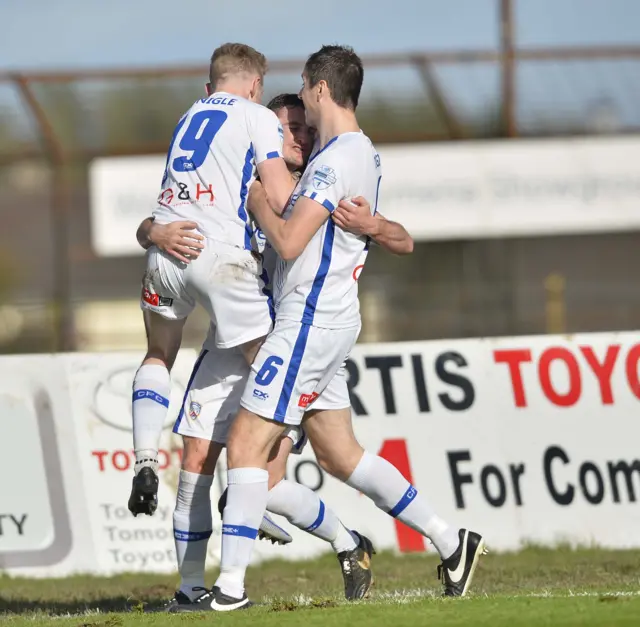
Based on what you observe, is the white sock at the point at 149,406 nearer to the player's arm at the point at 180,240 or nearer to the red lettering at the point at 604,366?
the player's arm at the point at 180,240

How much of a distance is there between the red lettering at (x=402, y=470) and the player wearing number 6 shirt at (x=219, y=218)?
3139mm

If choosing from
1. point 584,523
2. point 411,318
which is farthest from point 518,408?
point 411,318

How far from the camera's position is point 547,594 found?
523 cm

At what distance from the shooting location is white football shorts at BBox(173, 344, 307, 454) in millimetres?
5758

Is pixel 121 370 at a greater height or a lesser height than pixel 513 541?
greater

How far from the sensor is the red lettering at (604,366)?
8656 mm

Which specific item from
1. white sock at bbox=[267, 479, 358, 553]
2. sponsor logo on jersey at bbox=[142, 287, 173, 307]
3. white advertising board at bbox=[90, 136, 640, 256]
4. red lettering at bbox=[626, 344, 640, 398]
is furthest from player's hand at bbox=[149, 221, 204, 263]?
white advertising board at bbox=[90, 136, 640, 256]

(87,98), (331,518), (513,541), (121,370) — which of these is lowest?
(513,541)

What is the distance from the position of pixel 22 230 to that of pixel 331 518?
35.8m

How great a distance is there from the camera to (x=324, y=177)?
5.24 metres

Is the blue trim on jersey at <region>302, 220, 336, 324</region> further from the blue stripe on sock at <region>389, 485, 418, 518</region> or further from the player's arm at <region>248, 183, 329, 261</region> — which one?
the blue stripe on sock at <region>389, 485, 418, 518</region>

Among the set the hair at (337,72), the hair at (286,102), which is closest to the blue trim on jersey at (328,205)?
the hair at (337,72)

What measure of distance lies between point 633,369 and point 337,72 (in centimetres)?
415

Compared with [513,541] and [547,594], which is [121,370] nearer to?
[513,541]
